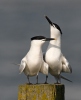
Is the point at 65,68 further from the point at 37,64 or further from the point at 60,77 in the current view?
the point at 37,64

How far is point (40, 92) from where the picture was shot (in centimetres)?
640

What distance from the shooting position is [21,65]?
8.65 m

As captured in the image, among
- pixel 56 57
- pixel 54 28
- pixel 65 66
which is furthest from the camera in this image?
pixel 54 28

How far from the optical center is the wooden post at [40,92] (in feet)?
20.8

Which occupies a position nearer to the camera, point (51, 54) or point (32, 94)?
point (32, 94)

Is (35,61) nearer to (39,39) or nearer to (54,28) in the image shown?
(39,39)

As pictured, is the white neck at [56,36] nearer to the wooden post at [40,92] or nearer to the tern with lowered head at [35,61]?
the tern with lowered head at [35,61]

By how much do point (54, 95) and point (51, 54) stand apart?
2665mm

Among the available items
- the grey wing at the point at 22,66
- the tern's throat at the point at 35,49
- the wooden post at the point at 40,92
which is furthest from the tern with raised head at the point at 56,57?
the wooden post at the point at 40,92

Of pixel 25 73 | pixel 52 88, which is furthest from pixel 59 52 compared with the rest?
pixel 52 88

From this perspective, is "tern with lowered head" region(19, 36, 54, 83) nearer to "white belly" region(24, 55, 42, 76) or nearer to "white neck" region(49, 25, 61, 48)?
"white belly" region(24, 55, 42, 76)

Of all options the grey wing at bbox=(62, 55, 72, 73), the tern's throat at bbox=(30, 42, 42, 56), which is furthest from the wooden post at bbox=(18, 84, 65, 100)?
the grey wing at bbox=(62, 55, 72, 73)

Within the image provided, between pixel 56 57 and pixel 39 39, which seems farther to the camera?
pixel 56 57

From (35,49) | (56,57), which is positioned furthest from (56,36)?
(35,49)
